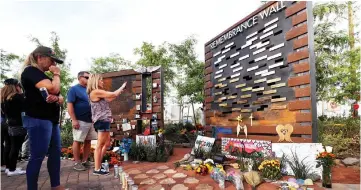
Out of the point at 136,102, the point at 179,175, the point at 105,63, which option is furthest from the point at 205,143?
the point at 105,63

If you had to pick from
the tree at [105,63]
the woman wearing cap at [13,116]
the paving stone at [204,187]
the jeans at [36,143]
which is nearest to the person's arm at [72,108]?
the woman wearing cap at [13,116]

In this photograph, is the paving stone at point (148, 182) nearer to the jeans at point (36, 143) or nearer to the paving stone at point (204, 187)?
the paving stone at point (204, 187)

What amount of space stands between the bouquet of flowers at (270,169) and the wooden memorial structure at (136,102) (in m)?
3.36

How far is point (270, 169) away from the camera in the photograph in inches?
143

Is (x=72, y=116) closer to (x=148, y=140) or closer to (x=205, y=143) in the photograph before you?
(x=148, y=140)

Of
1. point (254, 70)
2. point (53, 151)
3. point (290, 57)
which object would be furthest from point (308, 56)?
point (53, 151)

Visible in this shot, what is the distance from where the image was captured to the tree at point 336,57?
9961 mm

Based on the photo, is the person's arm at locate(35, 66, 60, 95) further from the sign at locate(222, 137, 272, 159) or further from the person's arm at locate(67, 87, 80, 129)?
the sign at locate(222, 137, 272, 159)

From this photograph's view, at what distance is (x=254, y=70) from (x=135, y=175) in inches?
126

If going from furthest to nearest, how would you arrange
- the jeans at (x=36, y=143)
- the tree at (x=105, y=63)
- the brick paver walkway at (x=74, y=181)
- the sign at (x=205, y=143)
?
the tree at (x=105, y=63), the sign at (x=205, y=143), the brick paver walkway at (x=74, y=181), the jeans at (x=36, y=143)

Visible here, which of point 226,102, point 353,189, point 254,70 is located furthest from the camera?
point 226,102

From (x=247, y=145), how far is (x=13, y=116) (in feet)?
14.7

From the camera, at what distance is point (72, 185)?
3.55 metres

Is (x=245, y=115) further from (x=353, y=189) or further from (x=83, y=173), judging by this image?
(x=83, y=173)
